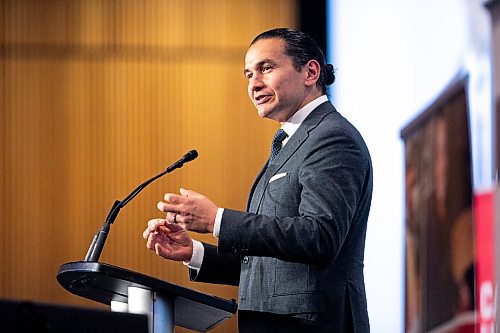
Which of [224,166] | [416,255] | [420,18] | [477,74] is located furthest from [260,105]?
[224,166]

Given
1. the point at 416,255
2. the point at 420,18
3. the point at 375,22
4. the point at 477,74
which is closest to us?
the point at 477,74

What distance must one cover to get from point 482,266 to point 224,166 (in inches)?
121

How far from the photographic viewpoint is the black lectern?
247 cm

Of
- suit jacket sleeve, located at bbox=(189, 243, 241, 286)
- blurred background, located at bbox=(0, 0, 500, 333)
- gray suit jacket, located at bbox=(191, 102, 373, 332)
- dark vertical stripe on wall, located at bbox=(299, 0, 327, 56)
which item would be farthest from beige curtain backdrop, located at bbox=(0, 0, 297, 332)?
gray suit jacket, located at bbox=(191, 102, 373, 332)

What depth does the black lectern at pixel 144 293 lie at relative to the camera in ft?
8.09

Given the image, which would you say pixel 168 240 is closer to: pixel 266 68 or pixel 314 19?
pixel 266 68

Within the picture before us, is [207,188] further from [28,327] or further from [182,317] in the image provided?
[28,327]

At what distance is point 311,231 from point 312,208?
0.08 m

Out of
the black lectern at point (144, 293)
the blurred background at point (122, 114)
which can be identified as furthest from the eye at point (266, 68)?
the blurred background at point (122, 114)

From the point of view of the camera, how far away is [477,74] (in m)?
3.20

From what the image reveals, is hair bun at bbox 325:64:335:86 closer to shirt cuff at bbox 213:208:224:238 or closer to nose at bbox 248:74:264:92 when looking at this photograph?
nose at bbox 248:74:264:92

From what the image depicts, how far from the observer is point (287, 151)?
286cm

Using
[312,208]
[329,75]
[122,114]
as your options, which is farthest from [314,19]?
[312,208]

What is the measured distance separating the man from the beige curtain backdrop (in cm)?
292
